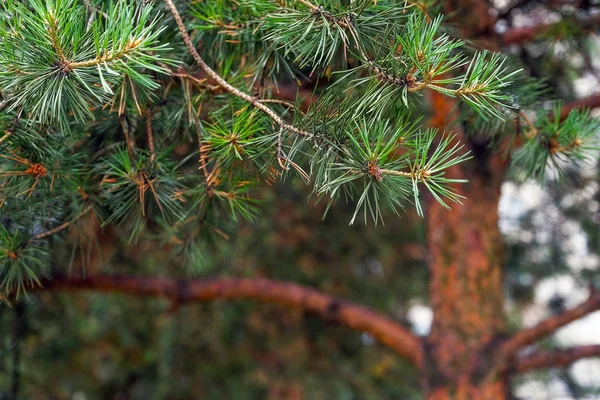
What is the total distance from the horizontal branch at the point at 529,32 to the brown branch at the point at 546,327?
0.87m

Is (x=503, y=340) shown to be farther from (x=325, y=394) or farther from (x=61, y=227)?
(x=325, y=394)

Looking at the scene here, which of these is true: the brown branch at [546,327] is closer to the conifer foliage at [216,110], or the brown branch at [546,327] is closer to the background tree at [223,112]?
the background tree at [223,112]

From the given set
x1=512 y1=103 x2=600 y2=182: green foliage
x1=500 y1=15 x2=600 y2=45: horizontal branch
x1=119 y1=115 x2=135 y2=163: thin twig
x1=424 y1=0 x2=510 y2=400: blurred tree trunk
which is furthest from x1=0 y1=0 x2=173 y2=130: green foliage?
x1=500 y1=15 x2=600 y2=45: horizontal branch

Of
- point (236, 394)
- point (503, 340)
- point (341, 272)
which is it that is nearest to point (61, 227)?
point (503, 340)

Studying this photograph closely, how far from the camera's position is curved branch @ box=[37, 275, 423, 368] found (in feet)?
7.02

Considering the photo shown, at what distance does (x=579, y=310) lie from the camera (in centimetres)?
190

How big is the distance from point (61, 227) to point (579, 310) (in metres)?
1.58

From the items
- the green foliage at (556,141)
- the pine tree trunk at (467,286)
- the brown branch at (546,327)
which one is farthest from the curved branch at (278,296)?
the green foliage at (556,141)

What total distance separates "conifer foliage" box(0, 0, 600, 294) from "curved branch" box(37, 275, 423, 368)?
32.5 inches

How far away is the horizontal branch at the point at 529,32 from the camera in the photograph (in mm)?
1876

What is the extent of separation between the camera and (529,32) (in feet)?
6.78

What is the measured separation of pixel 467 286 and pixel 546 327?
0.98 ft

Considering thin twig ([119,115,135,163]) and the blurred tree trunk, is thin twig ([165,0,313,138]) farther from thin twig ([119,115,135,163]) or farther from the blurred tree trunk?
the blurred tree trunk

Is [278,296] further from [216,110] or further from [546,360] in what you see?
[216,110]
